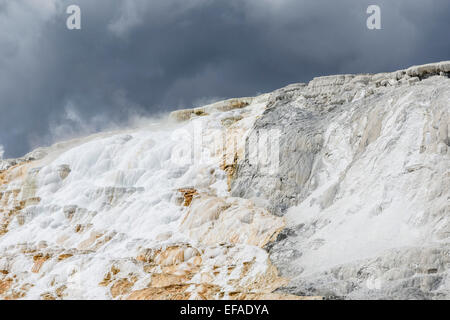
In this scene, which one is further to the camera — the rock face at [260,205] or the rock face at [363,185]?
the rock face at [260,205]

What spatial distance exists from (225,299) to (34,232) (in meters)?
16.5

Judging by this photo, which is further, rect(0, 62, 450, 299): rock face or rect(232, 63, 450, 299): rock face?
rect(0, 62, 450, 299): rock face

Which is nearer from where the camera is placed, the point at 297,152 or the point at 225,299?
the point at 225,299

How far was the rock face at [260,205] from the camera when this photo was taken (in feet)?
58.5

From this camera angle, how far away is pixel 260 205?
25.3 metres

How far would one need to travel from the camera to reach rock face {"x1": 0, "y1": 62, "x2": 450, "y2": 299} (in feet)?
58.5

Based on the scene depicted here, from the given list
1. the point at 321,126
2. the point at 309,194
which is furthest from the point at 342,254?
the point at 321,126

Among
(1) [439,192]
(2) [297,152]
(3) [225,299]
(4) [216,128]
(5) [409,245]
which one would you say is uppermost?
(4) [216,128]

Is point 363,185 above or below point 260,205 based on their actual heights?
above

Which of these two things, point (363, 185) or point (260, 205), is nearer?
point (363, 185)

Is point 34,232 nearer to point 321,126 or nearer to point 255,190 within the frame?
point 255,190
